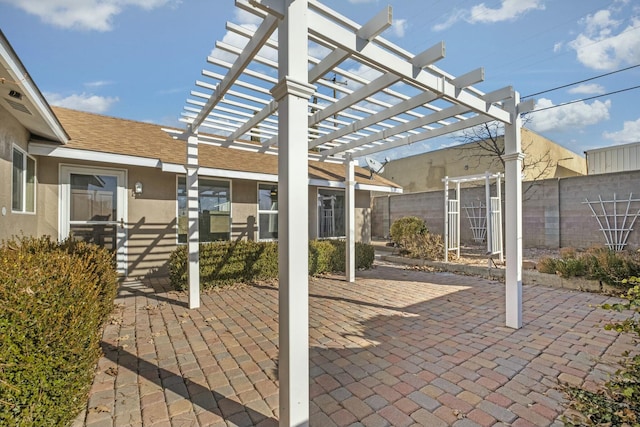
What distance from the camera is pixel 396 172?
2336cm

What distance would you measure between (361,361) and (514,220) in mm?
2874

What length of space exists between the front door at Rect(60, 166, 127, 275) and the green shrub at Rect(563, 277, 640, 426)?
7.34 metres

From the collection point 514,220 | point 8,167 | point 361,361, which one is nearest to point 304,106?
point 361,361

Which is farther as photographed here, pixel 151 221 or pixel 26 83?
pixel 151 221

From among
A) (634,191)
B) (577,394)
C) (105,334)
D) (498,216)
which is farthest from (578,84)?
(105,334)

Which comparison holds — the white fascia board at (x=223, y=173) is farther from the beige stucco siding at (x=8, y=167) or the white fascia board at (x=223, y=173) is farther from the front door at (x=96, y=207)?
the beige stucco siding at (x=8, y=167)

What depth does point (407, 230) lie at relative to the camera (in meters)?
10.6

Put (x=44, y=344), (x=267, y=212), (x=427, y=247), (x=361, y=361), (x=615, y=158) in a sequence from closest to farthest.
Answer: (x=44, y=344)
(x=361, y=361)
(x=267, y=212)
(x=427, y=247)
(x=615, y=158)

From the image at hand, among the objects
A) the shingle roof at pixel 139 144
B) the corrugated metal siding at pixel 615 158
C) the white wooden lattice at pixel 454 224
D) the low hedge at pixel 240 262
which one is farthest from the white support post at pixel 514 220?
the corrugated metal siding at pixel 615 158

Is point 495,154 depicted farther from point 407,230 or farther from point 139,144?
point 139,144

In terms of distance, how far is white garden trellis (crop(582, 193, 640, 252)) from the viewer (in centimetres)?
890

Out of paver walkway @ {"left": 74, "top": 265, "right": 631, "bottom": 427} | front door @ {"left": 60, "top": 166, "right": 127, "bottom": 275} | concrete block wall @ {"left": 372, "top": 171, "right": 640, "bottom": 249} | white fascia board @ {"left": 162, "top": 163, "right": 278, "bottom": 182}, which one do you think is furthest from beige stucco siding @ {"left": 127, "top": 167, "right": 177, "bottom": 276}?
concrete block wall @ {"left": 372, "top": 171, "right": 640, "bottom": 249}

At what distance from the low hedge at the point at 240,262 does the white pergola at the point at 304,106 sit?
3.65 feet

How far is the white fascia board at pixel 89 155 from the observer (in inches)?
212
